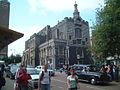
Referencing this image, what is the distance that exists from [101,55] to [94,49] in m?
1.14

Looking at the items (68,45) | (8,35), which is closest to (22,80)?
(8,35)

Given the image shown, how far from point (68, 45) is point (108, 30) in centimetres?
5851

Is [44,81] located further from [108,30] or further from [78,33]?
[78,33]

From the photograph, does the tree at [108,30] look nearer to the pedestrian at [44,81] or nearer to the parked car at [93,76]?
the parked car at [93,76]

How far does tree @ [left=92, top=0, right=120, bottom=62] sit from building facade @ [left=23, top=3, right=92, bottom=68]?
165ft

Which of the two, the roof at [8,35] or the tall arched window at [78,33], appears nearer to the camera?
the roof at [8,35]

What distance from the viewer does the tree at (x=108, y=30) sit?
3045 cm

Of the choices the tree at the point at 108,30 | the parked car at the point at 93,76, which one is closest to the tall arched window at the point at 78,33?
the tree at the point at 108,30

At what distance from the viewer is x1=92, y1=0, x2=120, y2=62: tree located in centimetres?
3045

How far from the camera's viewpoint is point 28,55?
121 metres

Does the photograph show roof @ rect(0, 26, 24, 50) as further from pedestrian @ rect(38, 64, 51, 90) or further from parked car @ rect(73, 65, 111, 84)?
parked car @ rect(73, 65, 111, 84)

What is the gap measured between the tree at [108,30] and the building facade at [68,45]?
50148mm

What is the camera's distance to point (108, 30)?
31.4 m

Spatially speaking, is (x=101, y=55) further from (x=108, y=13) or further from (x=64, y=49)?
(x=64, y=49)
